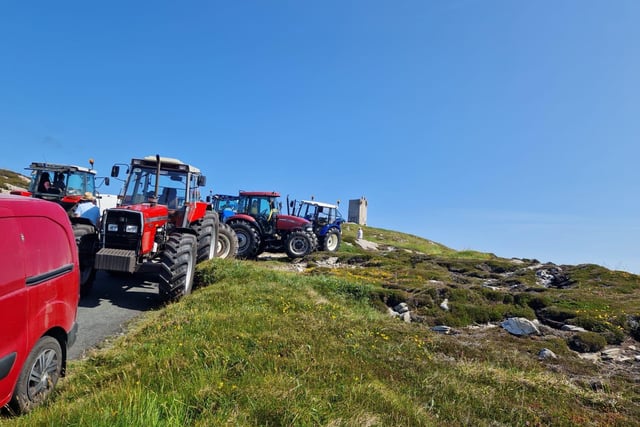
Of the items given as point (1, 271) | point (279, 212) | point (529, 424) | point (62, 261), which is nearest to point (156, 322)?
point (62, 261)

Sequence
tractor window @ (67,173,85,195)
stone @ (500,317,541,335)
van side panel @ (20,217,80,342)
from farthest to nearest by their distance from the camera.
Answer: tractor window @ (67,173,85,195)
stone @ (500,317,541,335)
van side panel @ (20,217,80,342)

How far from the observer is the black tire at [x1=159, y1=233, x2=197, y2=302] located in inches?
302

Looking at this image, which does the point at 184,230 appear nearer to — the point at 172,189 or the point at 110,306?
the point at 172,189

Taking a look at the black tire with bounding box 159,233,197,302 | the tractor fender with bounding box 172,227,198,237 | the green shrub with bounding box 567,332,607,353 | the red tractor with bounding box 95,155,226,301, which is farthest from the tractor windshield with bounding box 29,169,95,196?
the green shrub with bounding box 567,332,607,353

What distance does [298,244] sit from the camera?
17594 millimetres

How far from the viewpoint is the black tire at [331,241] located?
20672 millimetres

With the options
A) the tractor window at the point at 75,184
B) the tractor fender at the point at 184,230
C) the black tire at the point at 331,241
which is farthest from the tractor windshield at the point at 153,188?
the black tire at the point at 331,241

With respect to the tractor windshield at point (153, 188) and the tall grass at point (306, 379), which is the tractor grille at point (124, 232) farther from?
the tall grass at point (306, 379)

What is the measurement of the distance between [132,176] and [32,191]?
6.96 meters

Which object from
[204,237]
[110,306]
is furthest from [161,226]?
[110,306]

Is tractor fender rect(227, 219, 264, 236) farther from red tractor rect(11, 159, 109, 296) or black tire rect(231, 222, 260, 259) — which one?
red tractor rect(11, 159, 109, 296)

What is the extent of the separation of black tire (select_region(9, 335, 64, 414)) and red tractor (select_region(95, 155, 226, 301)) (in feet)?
12.6

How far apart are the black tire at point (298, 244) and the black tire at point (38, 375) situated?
1362 centimetres

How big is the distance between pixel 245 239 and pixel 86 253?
8.66 meters
